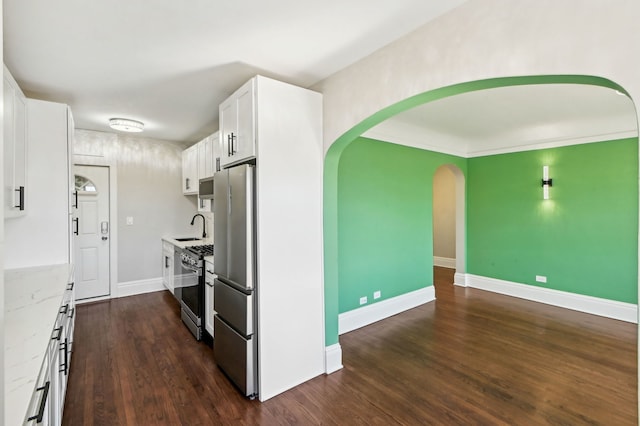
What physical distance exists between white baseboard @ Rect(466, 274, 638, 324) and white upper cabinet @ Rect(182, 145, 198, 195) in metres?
4.97

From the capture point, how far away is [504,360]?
2996 millimetres

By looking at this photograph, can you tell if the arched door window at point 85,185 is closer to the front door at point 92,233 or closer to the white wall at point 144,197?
the front door at point 92,233

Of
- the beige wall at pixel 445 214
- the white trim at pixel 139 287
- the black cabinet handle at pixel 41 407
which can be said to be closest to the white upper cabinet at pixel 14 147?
the black cabinet handle at pixel 41 407

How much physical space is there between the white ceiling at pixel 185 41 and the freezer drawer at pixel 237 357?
2.20m

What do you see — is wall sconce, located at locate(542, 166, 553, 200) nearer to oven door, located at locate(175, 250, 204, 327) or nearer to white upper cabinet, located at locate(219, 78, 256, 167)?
white upper cabinet, located at locate(219, 78, 256, 167)

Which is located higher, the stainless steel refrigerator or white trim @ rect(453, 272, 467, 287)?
the stainless steel refrigerator

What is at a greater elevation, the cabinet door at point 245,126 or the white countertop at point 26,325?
the cabinet door at point 245,126

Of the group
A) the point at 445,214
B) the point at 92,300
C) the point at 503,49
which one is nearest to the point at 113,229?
the point at 92,300

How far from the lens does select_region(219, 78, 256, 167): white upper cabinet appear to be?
2486mm

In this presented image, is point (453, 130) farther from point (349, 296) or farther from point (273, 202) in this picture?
point (273, 202)

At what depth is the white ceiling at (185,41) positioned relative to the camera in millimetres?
1824

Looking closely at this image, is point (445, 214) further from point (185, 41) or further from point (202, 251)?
point (185, 41)

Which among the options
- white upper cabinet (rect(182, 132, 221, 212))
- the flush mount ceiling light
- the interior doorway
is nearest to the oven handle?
white upper cabinet (rect(182, 132, 221, 212))

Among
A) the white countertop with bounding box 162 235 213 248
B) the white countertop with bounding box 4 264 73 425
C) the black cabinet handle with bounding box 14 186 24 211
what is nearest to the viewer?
the white countertop with bounding box 4 264 73 425
